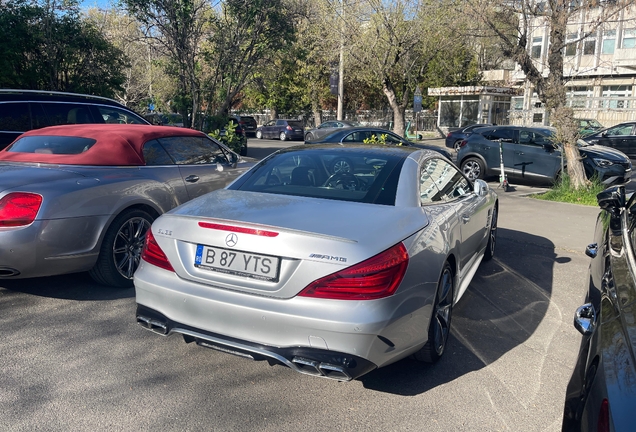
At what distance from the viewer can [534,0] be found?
10992 mm

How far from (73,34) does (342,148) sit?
51.2 ft

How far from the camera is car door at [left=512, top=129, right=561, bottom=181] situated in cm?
1301

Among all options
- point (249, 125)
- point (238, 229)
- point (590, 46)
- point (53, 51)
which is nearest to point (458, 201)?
point (238, 229)

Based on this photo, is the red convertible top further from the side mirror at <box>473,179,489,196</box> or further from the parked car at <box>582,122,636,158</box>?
the parked car at <box>582,122,636,158</box>

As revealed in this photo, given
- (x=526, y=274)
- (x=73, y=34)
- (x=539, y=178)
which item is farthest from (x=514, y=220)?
(x=73, y=34)

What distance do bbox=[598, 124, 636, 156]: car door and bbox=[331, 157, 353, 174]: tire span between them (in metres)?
20.1

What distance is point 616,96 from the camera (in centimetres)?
3791

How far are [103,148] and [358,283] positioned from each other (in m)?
3.48

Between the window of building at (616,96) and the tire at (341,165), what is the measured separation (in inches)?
1438

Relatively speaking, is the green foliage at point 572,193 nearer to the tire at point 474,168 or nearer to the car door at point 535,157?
the car door at point 535,157

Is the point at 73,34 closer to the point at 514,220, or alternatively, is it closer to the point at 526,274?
the point at 514,220

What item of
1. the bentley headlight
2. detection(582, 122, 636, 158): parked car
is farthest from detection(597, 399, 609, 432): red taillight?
detection(582, 122, 636, 158): parked car

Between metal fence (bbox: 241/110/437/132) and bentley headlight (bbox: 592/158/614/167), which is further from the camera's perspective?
metal fence (bbox: 241/110/437/132)

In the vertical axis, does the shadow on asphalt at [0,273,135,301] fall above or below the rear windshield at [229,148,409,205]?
below
